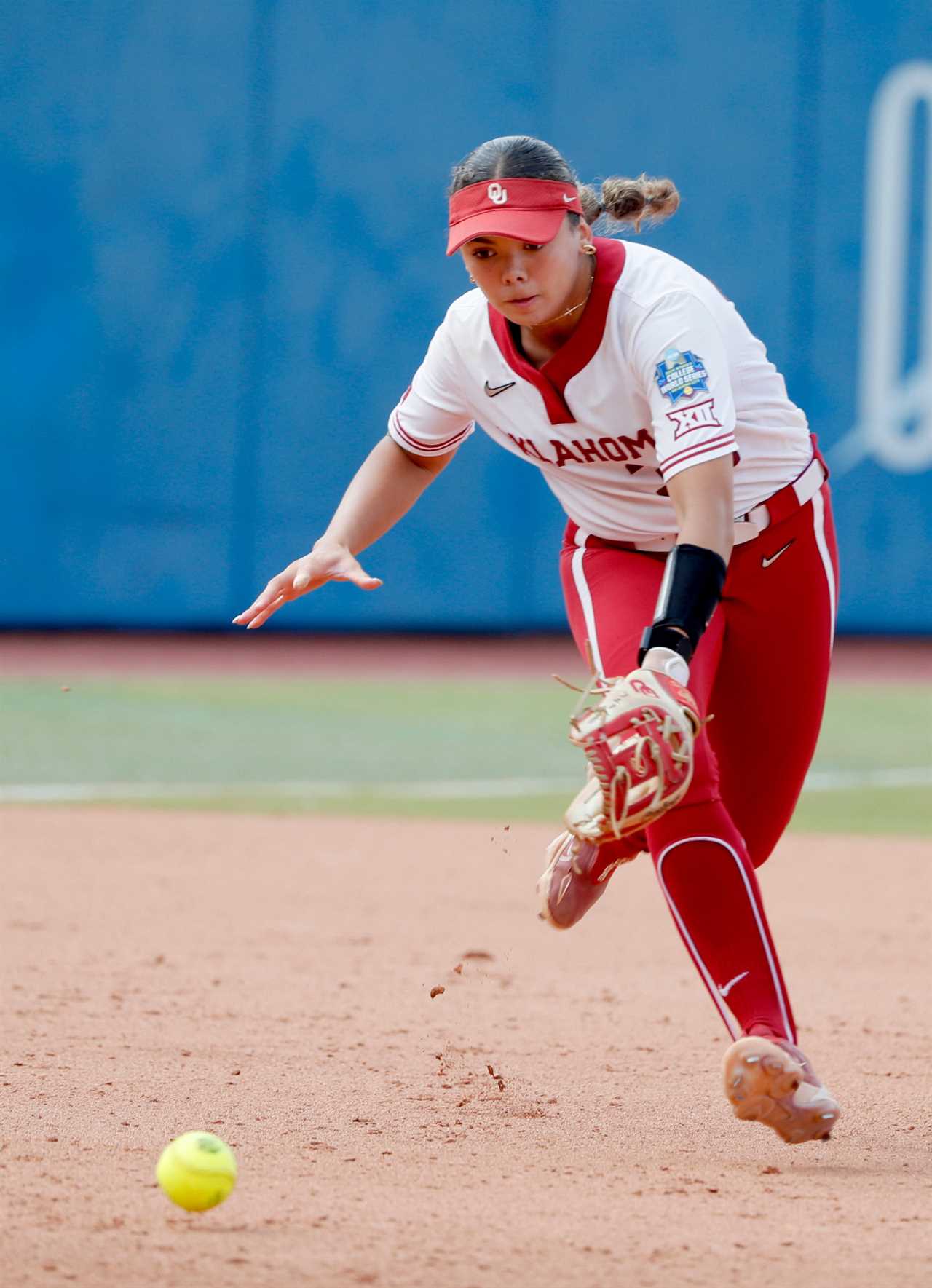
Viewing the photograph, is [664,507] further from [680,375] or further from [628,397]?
[680,375]

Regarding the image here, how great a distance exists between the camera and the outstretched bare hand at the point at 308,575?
3.32 m

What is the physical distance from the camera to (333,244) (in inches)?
496

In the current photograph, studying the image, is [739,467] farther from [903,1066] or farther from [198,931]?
[198,931]

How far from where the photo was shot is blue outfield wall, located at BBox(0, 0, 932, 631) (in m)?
12.4

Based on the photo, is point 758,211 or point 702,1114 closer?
point 702,1114

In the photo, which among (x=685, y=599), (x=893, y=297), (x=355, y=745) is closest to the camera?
(x=685, y=599)

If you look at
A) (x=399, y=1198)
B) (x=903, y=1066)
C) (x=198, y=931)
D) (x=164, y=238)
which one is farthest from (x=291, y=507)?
(x=399, y=1198)

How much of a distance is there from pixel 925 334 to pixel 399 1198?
A: 10.9 metres

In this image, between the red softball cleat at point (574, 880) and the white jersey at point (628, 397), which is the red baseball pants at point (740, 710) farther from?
the red softball cleat at point (574, 880)

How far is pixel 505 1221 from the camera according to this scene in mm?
2791

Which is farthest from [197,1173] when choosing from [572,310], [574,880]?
[572,310]

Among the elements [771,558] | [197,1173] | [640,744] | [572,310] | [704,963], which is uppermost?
[572,310]

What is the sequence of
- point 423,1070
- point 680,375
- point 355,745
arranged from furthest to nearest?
1. point 355,745
2. point 423,1070
3. point 680,375

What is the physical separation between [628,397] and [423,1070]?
1.56 metres
